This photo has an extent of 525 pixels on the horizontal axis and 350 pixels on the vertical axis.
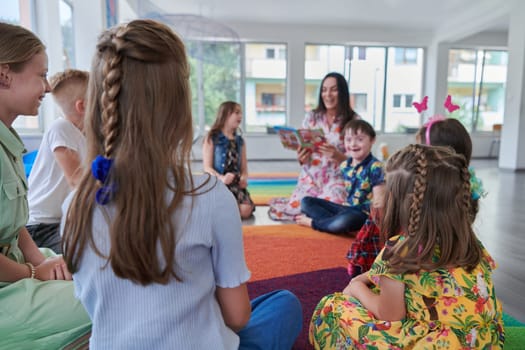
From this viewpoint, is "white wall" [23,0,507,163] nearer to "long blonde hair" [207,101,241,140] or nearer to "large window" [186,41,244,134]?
"large window" [186,41,244,134]

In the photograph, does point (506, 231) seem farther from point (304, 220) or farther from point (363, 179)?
point (304, 220)

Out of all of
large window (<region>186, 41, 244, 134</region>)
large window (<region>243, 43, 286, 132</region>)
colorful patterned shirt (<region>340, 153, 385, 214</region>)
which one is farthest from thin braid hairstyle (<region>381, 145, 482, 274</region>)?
large window (<region>243, 43, 286, 132</region>)

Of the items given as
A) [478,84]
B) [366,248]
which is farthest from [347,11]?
[366,248]

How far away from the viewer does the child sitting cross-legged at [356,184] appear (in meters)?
2.37

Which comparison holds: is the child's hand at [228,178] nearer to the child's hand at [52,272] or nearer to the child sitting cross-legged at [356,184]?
the child sitting cross-legged at [356,184]

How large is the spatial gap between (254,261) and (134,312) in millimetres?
1360

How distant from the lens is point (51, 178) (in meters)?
1.62

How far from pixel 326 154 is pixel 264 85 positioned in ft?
17.2

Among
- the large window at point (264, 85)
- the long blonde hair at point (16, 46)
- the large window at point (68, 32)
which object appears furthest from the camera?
the large window at point (264, 85)

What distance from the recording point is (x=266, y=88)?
7.79 metres

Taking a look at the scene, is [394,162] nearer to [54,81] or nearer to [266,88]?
[54,81]

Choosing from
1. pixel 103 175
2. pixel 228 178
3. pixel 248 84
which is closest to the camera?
pixel 103 175

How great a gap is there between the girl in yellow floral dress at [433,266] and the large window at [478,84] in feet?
27.0

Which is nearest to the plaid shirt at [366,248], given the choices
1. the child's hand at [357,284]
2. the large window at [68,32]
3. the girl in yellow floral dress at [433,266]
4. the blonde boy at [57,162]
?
the child's hand at [357,284]
